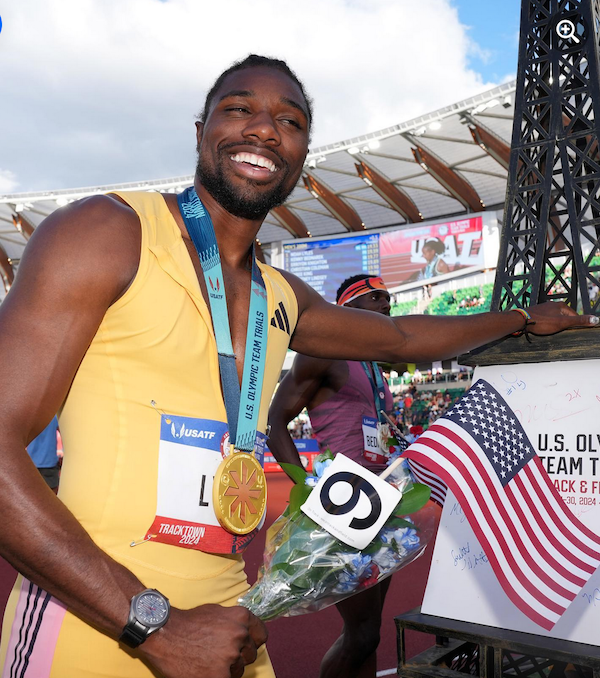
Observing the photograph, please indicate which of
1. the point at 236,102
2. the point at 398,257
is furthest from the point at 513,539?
the point at 398,257

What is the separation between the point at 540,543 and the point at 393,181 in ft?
116

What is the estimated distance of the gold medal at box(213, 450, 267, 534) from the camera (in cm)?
132

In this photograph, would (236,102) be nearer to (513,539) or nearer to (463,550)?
(513,539)

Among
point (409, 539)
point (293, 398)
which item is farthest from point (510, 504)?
point (293, 398)

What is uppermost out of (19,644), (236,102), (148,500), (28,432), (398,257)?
(398,257)

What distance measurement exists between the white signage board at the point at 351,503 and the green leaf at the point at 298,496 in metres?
0.04

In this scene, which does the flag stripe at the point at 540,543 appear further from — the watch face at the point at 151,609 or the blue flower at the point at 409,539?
the watch face at the point at 151,609

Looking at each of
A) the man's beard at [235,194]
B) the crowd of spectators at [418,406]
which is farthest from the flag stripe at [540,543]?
the crowd of spectators at [418,406]

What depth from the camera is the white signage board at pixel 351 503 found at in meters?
1.43

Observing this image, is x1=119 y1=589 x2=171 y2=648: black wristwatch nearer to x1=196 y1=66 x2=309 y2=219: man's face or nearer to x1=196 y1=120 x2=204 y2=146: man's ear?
x1=196 y1=66 x2=309 y2=219: man's face

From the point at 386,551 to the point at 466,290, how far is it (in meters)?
31.3

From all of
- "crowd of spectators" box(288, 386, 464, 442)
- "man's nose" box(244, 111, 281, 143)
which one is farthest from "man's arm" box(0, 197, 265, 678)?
"crowd of spectators" box(288, 386, 464, 442)

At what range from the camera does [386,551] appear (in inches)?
60.4

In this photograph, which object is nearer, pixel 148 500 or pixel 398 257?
pixel 148 500
